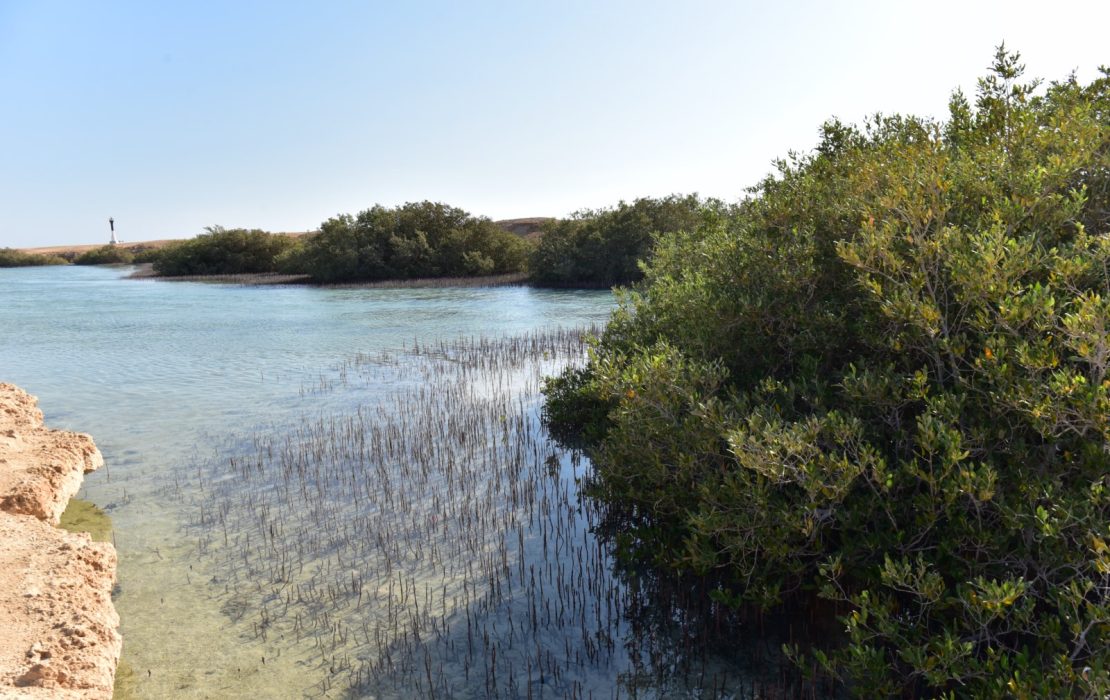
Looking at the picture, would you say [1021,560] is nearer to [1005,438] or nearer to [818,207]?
[1005,438]

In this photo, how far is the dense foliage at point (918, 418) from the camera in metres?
3.63

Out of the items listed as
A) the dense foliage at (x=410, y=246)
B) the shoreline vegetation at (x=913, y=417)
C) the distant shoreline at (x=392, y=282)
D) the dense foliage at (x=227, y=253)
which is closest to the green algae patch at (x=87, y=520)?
the shoreline vegetation at (x=913, y=417)

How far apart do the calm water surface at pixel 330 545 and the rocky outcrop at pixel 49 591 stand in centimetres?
28

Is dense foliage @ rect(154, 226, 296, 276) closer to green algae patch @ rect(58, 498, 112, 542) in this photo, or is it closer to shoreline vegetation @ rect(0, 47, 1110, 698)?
green algae patch @ rect(58, 498, 112, 542)

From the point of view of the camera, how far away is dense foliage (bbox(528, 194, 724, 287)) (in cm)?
3984

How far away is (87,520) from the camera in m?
7.74

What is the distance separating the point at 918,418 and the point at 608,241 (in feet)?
122

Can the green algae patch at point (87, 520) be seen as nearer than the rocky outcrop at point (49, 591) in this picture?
No

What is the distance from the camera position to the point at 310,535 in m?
7.16

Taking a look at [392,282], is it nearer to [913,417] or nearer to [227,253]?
[227,253]

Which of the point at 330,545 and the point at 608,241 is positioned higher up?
the point at 608,241

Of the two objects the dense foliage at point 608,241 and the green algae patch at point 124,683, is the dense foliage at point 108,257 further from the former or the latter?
the green algae patch at point 124,683

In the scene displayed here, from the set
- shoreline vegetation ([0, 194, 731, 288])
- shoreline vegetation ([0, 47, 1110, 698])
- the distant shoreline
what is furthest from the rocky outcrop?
the distant shoreline

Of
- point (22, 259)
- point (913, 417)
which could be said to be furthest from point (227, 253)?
point (913, 417)
